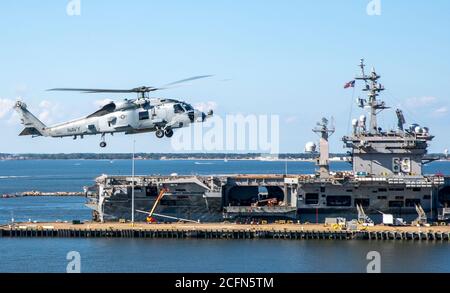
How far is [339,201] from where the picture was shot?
66438 mm

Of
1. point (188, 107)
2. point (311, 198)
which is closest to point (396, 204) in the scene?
point (311, 198)

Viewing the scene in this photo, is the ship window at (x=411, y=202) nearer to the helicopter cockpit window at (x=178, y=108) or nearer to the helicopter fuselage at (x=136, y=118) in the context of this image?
the helicopter fuselage at (x=136, y=118)

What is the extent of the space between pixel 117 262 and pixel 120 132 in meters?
20.6

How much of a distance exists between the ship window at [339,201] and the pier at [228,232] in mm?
2383

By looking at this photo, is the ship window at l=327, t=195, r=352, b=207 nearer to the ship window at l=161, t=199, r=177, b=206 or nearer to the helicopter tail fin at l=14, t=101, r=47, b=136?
the ship window at l=161, t=199, r=177, b=206

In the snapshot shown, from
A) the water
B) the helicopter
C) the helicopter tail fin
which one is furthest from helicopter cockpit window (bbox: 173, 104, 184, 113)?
the water

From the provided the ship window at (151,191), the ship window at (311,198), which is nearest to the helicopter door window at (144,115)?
the ship window at (151,191)

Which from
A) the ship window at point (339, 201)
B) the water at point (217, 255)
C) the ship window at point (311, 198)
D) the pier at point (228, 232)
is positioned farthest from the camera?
the ship window at point (339, 201)

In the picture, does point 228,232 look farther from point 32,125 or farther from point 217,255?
point 32,125

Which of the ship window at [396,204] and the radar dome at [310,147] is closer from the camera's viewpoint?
the ship window at [396,204]

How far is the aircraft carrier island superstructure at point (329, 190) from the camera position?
216ft

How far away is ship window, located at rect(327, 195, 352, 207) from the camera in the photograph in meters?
66.4

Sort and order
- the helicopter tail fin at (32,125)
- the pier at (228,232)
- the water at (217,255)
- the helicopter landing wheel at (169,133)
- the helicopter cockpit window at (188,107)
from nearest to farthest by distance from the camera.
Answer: the helicopter landing wheel at (169,133)
the helicopter cockpit window at (188,107)
the helicopter tail fin at (32,125)
the water at (217,255)
the pier at (228,232)
